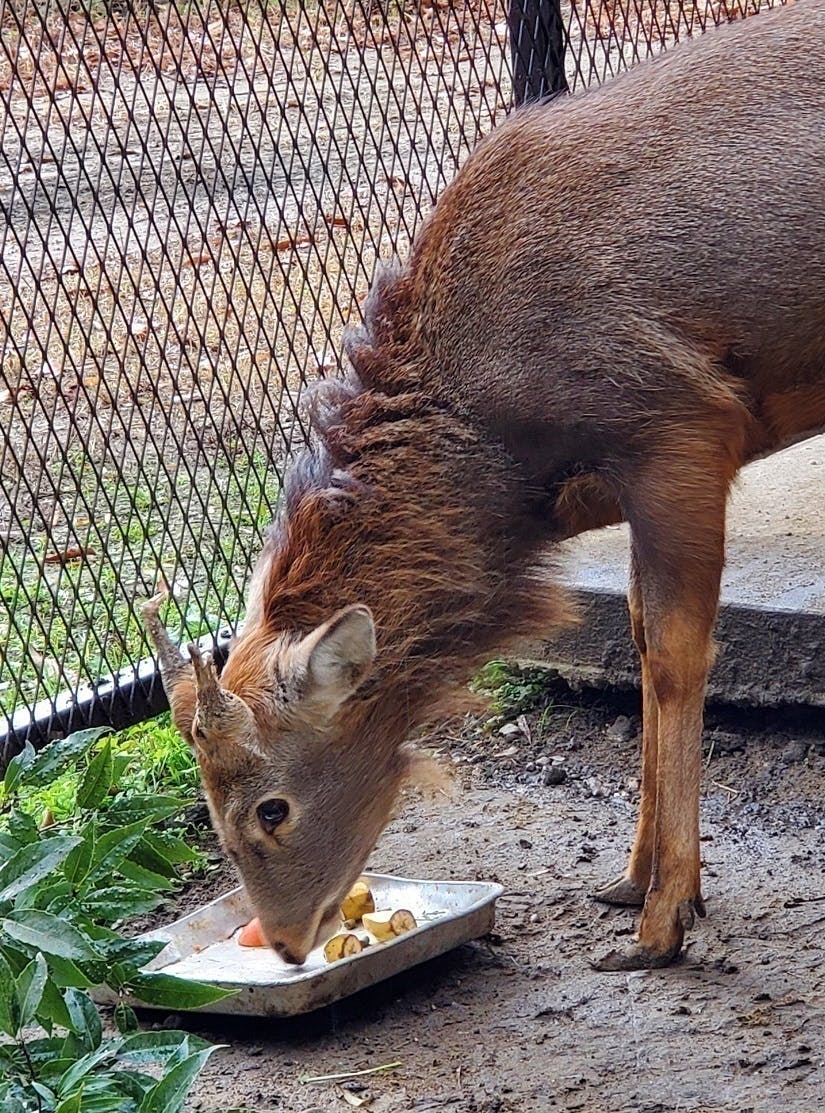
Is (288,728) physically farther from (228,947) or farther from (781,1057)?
(781,1057)

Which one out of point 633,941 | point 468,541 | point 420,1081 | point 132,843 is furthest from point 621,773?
point 132,843

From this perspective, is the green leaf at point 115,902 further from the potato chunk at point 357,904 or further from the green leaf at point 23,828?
the potato chunk at point 357,904

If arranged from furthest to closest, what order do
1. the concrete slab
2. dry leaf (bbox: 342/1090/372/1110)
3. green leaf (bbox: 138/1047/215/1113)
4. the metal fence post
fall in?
the metal fence post < the concrete slab < dry leaf (bbox: 342/1090/372/1110) < green leaf (bbox: 138/1047/215/1113)

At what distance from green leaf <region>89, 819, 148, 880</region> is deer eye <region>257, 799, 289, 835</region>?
28.8 inches

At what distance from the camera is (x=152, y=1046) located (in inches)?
112

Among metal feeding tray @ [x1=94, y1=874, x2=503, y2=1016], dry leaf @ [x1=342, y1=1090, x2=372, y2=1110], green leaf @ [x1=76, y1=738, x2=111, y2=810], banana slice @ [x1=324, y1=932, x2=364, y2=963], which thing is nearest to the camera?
green leaf @ [x1=76, y1=738, x2=111, y2=810]

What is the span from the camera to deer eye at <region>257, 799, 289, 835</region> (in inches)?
149

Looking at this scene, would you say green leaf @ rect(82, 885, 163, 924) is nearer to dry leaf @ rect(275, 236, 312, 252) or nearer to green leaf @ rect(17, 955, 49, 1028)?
green leaf @ rect(17, 955, 49, 1028)

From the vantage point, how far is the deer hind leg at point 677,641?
12.8ft

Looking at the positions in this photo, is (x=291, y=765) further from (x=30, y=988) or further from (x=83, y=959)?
(x=30, y=988)

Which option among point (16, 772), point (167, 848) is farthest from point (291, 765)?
point (16, 772)

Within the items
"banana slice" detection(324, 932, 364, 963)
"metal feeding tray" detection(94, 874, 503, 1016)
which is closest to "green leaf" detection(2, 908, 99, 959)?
"metal feeding tray" detection(94, 874, 503, 1016)

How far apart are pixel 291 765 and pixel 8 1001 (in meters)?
1.29

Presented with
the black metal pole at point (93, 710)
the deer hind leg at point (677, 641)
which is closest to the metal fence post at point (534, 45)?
the deer hind leg at point (677, 641)
